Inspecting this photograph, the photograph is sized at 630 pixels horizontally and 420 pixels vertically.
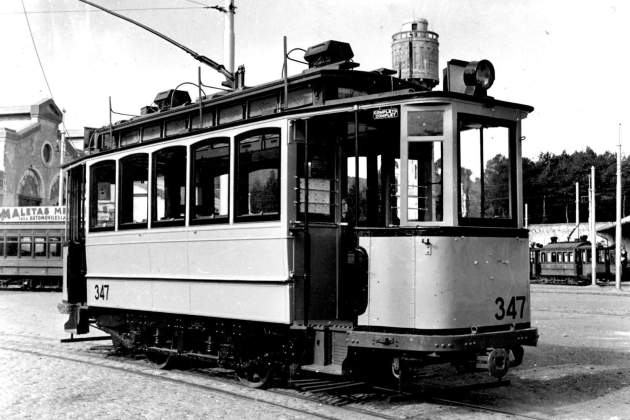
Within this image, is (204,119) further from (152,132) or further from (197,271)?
(197,271)

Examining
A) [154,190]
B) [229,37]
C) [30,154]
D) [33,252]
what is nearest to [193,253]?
[154,190]

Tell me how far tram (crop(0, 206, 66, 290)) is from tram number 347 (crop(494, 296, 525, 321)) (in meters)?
27.6

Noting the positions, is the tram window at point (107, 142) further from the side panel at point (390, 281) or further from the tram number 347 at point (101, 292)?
the side panel at point (390, 281)

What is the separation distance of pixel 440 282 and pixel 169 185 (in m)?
4.48

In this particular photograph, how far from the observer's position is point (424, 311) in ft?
24.0

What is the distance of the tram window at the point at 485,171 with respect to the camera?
303 inches

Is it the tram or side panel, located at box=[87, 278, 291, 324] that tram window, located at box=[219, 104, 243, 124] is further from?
the tram

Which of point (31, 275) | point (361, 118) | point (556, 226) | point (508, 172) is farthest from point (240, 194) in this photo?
point (556, 226)

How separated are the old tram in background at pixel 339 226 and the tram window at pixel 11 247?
82.7 ft

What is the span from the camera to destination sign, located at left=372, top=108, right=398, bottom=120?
7633mm

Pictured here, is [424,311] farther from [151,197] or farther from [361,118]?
[151,197]

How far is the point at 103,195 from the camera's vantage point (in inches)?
467

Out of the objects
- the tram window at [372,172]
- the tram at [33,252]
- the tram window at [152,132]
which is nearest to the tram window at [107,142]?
the tram window at [152,132]

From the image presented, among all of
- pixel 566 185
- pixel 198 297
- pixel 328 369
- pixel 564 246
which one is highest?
pixel 566 185
